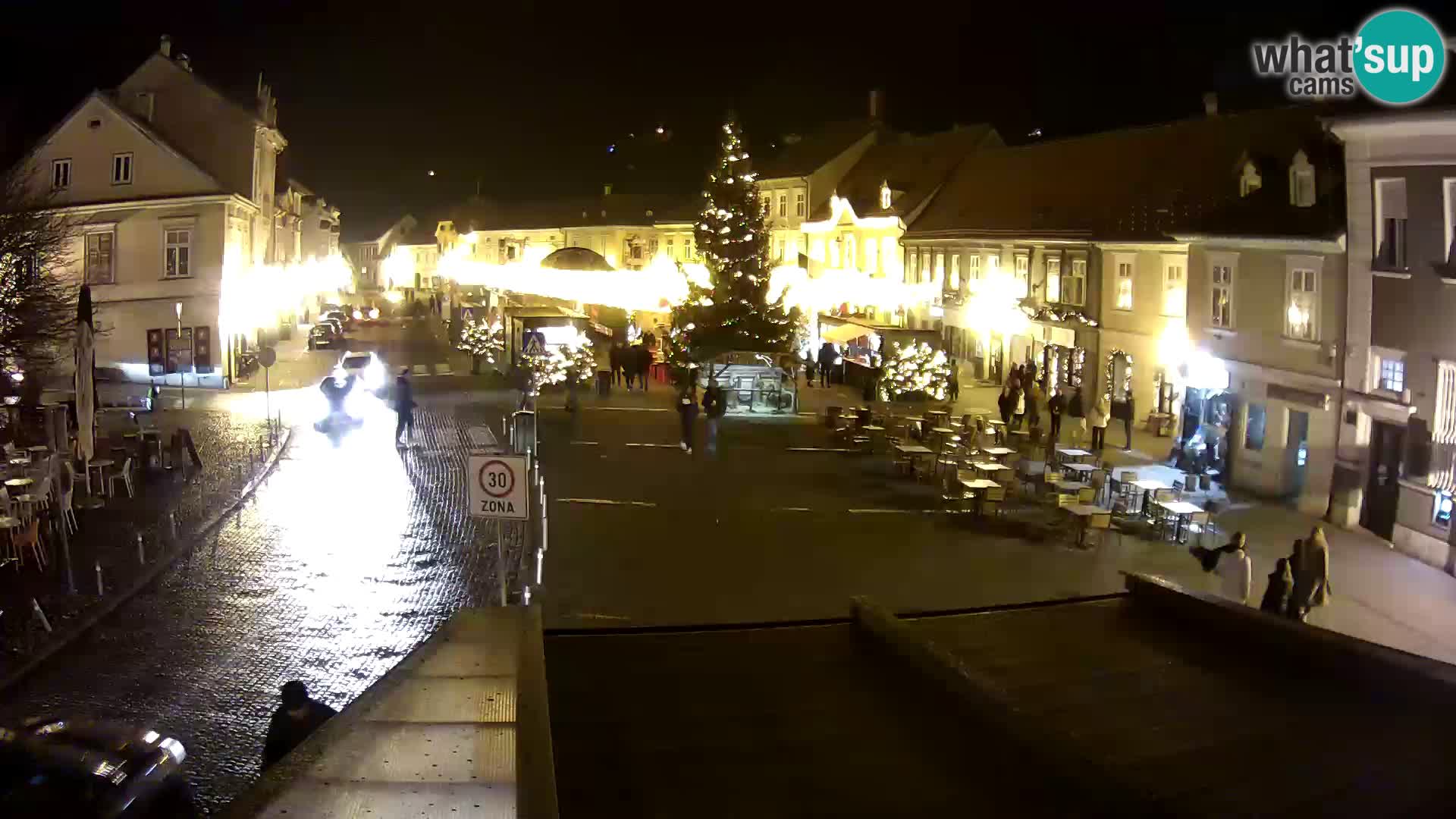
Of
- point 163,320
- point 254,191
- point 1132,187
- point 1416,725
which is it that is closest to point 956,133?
point 1132,187

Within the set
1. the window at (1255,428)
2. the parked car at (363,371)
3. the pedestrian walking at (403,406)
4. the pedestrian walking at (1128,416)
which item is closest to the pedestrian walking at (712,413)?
the pedestrian walking at (403,406)

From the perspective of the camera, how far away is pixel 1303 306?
22469 millimetres

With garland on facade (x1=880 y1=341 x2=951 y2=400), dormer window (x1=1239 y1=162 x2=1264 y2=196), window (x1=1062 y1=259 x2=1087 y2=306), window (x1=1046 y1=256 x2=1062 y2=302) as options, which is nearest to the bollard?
dormer window (x1=1239 y1=162 x2=1264 y2=196)

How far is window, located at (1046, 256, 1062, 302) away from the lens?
123ft

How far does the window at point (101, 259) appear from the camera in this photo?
37.8 m

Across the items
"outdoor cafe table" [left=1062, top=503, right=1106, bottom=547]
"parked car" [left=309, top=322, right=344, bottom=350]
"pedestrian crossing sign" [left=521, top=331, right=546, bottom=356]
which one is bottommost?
"outdoor cafe table" [left=1062, top=503, right=1106, bottom=547]

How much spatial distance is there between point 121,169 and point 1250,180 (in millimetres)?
31576

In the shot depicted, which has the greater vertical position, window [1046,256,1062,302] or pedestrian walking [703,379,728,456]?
window [1046,256,1062,302]

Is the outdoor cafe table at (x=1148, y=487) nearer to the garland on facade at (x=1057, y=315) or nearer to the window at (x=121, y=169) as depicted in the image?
the garland on facade at (x=1057, y=315)

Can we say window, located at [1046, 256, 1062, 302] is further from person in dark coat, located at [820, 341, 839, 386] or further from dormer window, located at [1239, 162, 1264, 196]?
dormer window, located at [1239, 162, 1264, 196]

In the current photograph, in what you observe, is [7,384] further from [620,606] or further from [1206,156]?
[1206,156]

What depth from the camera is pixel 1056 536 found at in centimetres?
1911

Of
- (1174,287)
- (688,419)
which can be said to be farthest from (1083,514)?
(1174,287)

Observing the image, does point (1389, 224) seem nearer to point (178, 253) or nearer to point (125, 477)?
point (125, 477)
